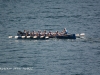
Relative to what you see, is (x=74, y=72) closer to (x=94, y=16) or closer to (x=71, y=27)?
(x=71, y=27)

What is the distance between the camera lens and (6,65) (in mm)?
69062

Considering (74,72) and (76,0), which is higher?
(76,0)

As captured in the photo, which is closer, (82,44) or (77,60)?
(77,60)

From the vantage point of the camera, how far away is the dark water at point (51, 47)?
67.8m

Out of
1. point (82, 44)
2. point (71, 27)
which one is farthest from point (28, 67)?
point (71, 27)

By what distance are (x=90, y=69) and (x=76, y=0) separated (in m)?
84.9

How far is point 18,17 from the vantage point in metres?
112

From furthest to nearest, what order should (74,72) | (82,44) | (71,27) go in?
(71,27) < (82,44) < (74,72)

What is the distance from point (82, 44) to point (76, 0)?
72017 mm

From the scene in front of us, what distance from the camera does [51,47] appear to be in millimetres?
78938

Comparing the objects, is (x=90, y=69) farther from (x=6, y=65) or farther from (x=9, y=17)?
(x=9, y=17)

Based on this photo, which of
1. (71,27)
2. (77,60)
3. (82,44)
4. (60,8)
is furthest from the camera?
(60,8)

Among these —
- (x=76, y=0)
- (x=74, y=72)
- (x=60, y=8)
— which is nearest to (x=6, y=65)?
(x=74, y=72)

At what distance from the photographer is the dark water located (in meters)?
67.8
